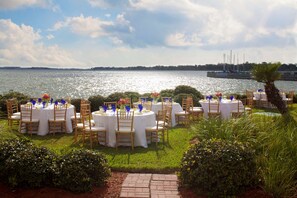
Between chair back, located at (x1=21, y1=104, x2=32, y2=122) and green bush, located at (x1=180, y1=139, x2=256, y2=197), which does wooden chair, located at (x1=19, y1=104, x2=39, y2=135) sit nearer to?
chair back, located at (x1=21, y1=104, x2=32, y2=122)

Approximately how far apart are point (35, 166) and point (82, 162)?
2.38ft

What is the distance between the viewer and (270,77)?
1178 centimetres

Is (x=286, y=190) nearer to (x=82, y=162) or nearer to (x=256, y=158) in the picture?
(x=256, y=158)

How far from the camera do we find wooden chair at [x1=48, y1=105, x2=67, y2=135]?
38.2 ft

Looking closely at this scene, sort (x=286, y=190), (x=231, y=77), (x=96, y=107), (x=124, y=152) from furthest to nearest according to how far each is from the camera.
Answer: (x=231, y=77), (x=96, y=107), (x=124, y=152), (x=286, y=190)

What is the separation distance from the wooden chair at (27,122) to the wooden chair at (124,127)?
338 centimetres

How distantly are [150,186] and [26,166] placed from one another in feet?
6.81

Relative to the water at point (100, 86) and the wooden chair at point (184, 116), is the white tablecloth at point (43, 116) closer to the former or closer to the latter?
the wooden chair at point (184, 116)

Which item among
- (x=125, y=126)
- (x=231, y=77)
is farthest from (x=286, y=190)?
(x=231, y=77)

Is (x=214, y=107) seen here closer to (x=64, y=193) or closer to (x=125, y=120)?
(x=125, y=120)

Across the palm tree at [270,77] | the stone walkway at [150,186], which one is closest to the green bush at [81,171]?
the stone walkway at [150,186]

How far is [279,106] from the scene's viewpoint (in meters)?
11.6

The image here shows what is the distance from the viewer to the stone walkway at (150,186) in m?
5.75

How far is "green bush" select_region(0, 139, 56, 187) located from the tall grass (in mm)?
3174
